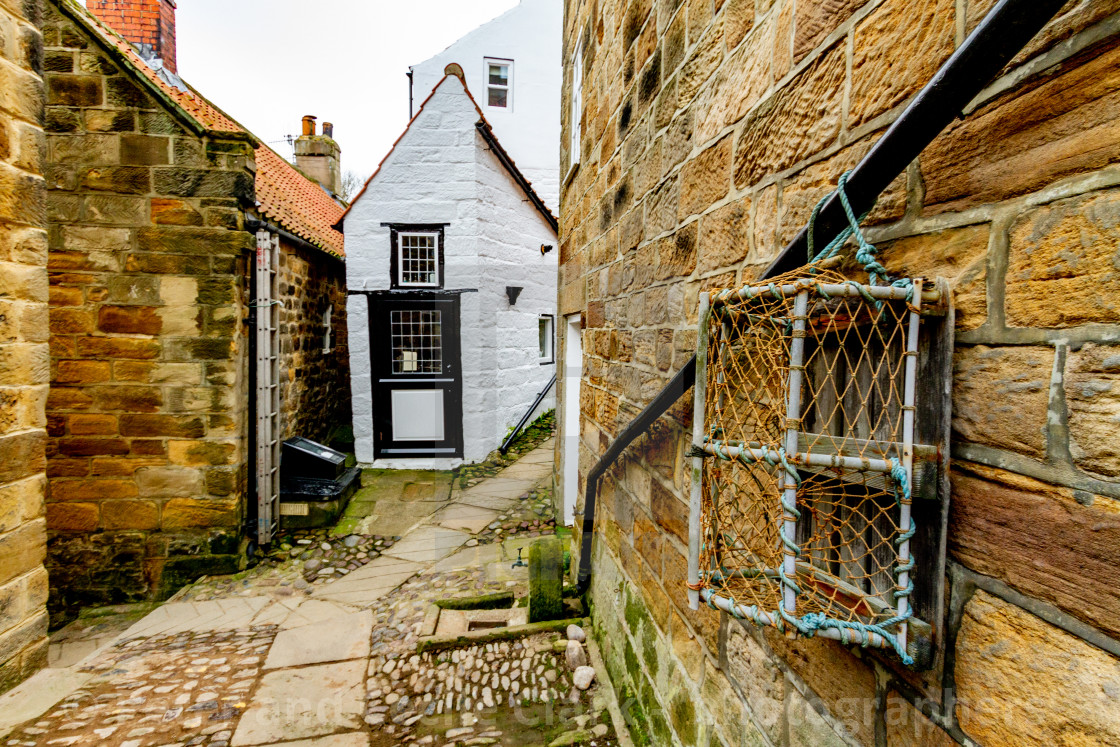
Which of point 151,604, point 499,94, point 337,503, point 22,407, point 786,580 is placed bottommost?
point 151,604

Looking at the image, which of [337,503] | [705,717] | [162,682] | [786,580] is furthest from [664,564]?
[337,503]

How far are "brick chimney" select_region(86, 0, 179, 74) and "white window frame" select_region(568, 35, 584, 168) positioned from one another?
26.8ft

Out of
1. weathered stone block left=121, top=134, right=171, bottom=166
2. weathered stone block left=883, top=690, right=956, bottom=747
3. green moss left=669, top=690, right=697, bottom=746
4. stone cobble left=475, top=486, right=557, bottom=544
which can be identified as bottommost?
stone cobble left=475, top=486, right=557, bottom=544

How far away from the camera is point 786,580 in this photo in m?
1.02

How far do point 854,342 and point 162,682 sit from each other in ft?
14.2

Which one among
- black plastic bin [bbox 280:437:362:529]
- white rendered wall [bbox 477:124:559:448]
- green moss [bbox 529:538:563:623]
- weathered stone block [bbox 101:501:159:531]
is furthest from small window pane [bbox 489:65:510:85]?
green moss [bbox 529:538:563:623]

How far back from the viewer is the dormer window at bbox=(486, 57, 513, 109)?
13.7 metres

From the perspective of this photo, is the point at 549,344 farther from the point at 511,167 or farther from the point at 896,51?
the point at 896,51

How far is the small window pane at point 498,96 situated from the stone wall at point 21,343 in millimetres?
12612

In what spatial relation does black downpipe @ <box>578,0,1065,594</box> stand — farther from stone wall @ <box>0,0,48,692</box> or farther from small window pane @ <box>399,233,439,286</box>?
small window pane @ <box>399,233,439,286</box>

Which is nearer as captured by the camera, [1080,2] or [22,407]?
[1080,2]

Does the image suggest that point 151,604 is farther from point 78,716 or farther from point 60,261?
point 60,261

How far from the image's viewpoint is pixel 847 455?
3.23 feet

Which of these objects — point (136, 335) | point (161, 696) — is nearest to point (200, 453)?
point (136, 335)
